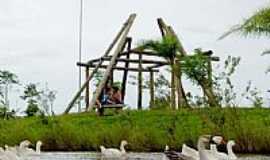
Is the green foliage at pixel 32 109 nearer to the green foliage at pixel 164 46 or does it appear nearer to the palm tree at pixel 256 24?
the green foliage at pixel 164 46

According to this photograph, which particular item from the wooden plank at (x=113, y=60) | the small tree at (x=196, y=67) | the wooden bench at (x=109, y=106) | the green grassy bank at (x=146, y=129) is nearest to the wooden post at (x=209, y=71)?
the small tree at (x=196, y=67)

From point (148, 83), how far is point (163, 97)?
1060 mm

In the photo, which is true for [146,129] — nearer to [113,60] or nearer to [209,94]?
[209,94]

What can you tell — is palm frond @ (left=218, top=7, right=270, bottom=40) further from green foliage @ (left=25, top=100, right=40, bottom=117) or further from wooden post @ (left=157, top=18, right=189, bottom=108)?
green foliage @ (left=25, top=100, right=40, bottom=117)

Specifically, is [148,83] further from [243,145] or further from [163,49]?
[243,145]

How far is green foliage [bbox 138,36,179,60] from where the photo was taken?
27.1 meters

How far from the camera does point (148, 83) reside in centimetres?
2947

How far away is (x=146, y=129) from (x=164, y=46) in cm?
936

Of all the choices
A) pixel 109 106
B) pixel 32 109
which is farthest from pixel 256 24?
pixel 32 109

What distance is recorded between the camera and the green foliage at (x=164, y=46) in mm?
27094

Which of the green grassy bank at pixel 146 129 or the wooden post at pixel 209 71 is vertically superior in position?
the wooden post at pixel 209 71

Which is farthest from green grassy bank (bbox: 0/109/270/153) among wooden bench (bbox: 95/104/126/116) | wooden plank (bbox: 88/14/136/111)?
wooden plank (bbox: 88/14/136/111)

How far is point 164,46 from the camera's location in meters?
27.2

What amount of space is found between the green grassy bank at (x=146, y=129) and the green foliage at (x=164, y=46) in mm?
4877
